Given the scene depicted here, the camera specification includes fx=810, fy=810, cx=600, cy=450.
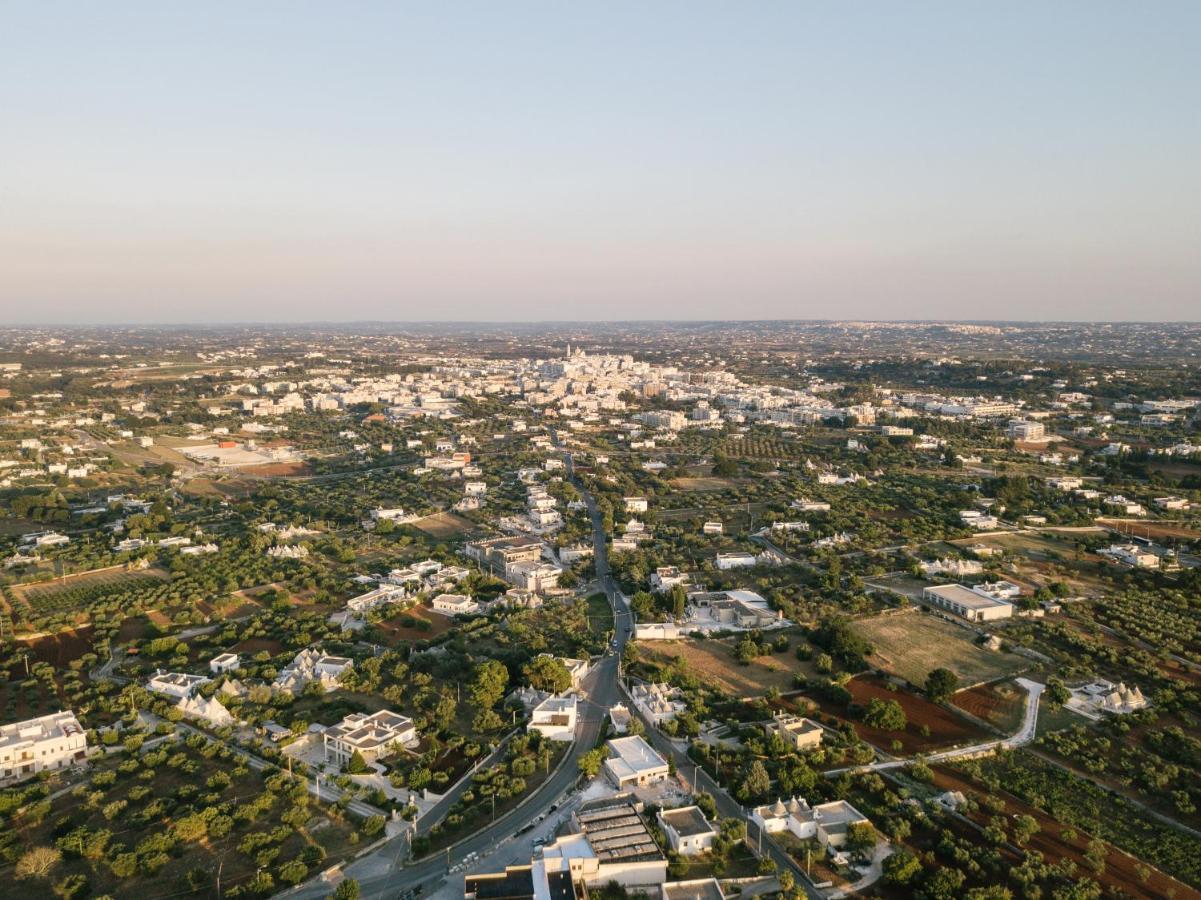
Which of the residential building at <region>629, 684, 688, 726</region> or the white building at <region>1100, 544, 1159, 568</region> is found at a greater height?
the white building at <region>1100, 544, 1159, 568</region>

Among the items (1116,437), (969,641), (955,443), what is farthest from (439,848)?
(1116,437)

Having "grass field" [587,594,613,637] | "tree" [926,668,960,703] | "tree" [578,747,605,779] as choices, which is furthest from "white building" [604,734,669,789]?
"tree" [926,668,960,703]

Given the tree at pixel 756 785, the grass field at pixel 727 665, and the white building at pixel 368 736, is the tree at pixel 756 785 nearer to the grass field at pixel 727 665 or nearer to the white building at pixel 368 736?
the grass field at pixel 727 665

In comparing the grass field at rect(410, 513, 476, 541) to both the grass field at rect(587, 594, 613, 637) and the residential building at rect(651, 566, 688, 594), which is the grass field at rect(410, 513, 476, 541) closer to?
the grass field at rect(587, 594, 613, 637)

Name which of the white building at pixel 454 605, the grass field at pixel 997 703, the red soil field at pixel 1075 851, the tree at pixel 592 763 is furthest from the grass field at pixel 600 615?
the red soil field at pixel 1075 851

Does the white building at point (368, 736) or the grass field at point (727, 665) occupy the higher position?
the white building at point (368, 736)

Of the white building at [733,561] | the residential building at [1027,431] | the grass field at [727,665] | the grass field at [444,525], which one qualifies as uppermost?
the residential building at [1027,431]
